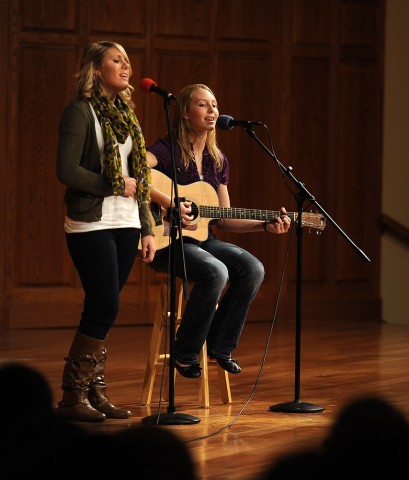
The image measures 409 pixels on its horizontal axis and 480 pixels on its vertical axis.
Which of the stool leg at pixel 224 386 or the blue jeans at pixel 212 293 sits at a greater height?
the blue jeans at pixel 212 293

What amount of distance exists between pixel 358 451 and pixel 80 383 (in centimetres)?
266

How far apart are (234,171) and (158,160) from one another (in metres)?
3.52

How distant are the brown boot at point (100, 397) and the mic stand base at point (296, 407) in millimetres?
620

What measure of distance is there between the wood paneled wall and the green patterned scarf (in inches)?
136

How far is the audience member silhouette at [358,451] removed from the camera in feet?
3.07

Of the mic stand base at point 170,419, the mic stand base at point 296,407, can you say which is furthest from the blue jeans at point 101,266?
the mic stand base at point 296,407

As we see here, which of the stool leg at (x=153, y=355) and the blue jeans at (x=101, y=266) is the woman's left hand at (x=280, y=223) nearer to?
the stool leg at (x=153, y=355)

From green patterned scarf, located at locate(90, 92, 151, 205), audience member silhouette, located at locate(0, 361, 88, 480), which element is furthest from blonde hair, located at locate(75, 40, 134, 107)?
audience member silhouette, located at locate(0, 361, 88, 480)

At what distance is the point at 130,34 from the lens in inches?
287

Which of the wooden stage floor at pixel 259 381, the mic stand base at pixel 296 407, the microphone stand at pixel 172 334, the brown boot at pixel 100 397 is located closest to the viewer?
the wooden stage floor at pixel 259 381

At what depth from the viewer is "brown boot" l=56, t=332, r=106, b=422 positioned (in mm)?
3543

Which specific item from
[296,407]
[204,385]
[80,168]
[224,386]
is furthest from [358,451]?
[224,386]

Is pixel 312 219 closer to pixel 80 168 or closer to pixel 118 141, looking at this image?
pixel 118 141

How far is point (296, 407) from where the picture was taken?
3.89 meters
